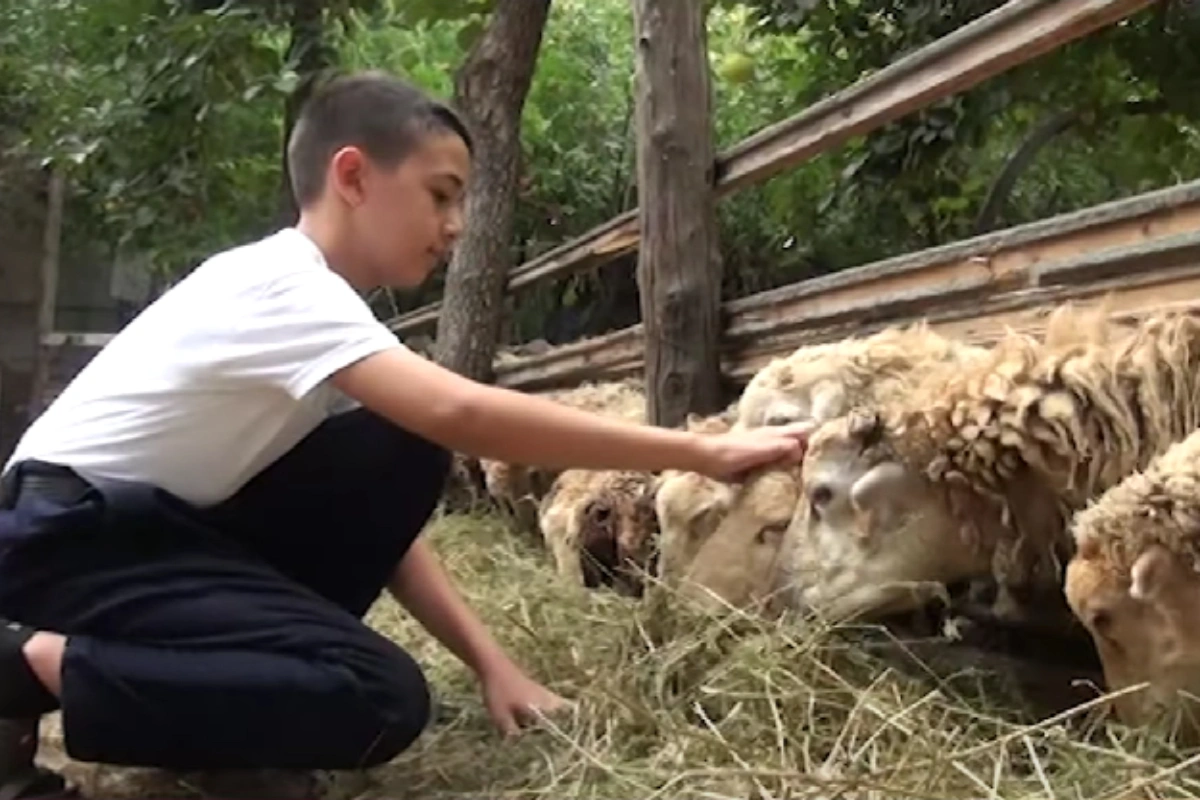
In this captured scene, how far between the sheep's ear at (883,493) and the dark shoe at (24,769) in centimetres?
99

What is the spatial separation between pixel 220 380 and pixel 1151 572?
1059 mm

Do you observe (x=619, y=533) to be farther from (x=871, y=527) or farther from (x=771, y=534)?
(x=871, y=527)

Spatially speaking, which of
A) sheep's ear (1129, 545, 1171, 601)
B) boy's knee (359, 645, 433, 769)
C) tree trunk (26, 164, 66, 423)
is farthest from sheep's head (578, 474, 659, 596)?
tree trunk (26, 164, 66, 423)

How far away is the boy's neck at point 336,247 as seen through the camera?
2.12 m

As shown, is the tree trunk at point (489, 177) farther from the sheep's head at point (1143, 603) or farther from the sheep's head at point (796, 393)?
the sheep's head at point (1143, 603)

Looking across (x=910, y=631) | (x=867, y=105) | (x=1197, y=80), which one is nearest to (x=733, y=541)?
(x=910, y=631)

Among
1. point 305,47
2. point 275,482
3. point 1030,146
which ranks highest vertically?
point 305,47

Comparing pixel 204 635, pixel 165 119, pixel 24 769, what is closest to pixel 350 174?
pixel 204 635

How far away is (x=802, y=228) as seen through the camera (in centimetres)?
595

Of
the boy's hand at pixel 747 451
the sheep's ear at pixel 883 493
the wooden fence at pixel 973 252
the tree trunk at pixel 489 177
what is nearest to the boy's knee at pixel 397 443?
the boy's hand at pixel 747 451

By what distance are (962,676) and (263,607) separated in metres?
0.84

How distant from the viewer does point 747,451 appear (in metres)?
1.90

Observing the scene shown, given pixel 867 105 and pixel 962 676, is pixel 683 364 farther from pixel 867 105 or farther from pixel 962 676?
pixel 962 676

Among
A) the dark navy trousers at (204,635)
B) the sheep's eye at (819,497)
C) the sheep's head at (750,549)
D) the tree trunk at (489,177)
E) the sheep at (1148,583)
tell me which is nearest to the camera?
the sheep at (1148,583)
